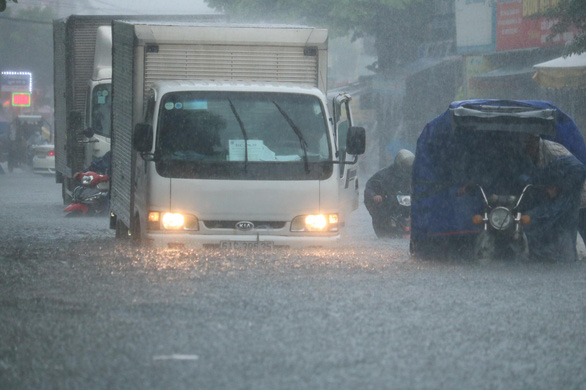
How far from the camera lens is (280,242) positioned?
452 inches

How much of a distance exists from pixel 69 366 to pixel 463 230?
19.9ft

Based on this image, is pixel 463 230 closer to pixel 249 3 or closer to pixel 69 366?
pixel 69 366

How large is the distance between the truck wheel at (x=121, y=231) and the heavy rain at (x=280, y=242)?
0.11m

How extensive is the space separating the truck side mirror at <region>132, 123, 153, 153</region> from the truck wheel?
10.0ft

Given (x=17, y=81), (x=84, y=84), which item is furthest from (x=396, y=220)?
(x=17, y=81)

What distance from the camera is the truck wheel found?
14.4 meters

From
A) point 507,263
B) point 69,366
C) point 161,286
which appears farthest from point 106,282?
point 507,263

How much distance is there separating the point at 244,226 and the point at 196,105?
4.33 ft

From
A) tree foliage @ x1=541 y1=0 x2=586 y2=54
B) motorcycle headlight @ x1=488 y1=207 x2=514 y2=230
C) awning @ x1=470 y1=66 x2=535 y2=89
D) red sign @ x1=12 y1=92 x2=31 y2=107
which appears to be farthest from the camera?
red sign @ x1=12 y1=92 x2=31 y2=107

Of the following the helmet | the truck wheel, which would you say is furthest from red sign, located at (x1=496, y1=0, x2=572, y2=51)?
the truck wheel

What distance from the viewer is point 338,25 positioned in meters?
40.8

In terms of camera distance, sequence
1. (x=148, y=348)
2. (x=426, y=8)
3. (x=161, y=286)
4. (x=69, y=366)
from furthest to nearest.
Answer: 1. (x=426, y=8)
2. (x=161, y=286)
3. (x=148, y=348)
4. (x=69, y=366)

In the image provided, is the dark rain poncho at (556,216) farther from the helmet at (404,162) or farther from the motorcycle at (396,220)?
the helmet at (404,162)

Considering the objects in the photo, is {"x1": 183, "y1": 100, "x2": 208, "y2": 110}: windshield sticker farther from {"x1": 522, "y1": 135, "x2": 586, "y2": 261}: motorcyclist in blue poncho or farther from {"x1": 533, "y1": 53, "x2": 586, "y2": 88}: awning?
{"x1": 533, "y1": 53, "x2": 586, "y2": 88}: awning
